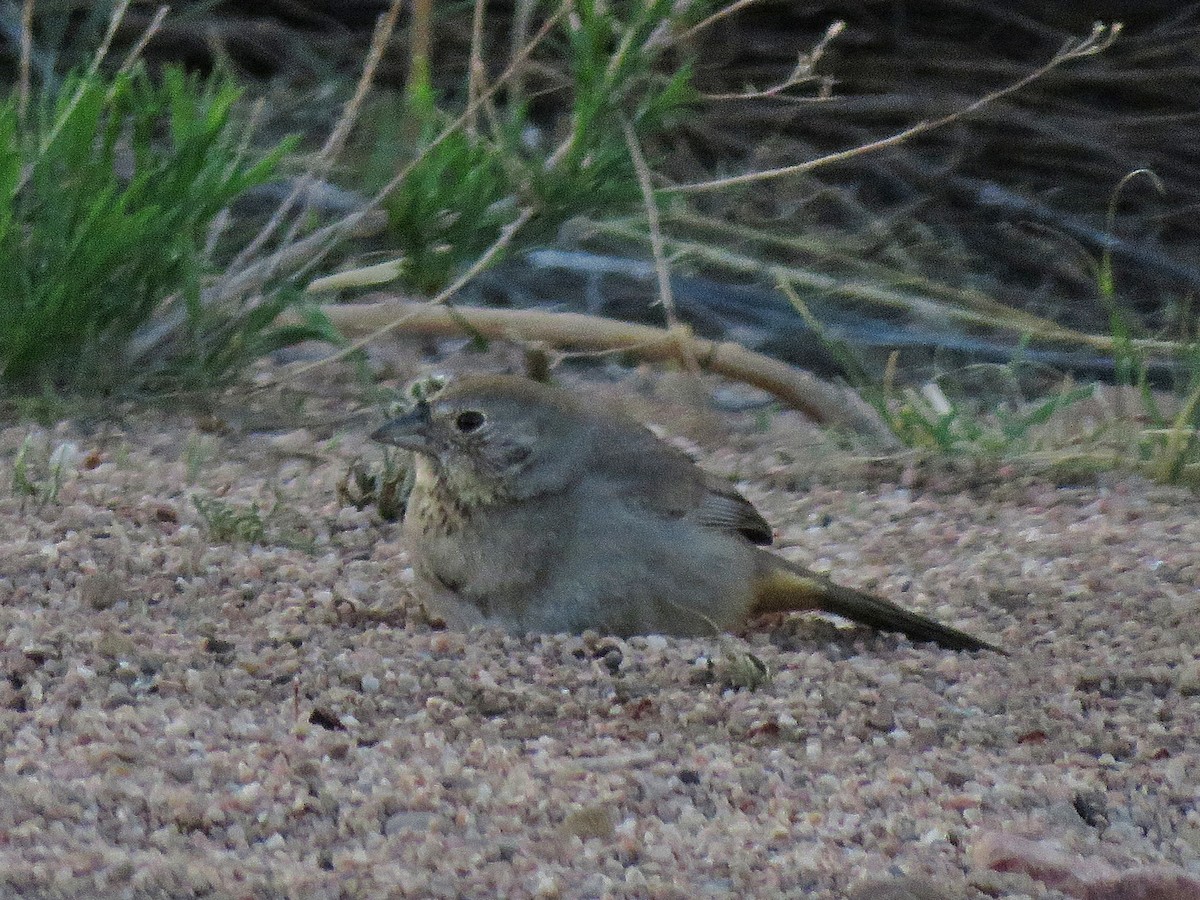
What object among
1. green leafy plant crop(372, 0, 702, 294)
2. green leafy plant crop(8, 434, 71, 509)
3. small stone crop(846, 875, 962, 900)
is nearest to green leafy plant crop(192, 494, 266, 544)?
green leafy plant crop(8, 434, 71, 509)

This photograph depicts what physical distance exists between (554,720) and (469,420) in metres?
0.87

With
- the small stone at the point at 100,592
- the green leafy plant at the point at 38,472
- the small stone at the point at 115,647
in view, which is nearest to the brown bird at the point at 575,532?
the small stone at the point at 100,592

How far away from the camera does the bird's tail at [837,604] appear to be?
3750 millimetres

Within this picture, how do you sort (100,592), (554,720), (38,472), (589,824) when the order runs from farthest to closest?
(38,472), (100,592), (554,720), (589,824)

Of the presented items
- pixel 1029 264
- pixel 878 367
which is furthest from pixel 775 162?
pixel 878 367

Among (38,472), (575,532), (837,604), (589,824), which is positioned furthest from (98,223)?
(589,824)

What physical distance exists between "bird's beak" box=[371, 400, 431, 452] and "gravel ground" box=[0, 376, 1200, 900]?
30 centimetres

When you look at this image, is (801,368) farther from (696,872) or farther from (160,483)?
(696,872)

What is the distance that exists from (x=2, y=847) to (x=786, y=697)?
1337 mm

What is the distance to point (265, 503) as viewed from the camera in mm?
4395

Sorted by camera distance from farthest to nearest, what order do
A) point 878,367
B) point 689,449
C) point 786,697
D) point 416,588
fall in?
point 878,367
point 689,449
point 416,588
point 786,697

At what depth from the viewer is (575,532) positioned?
3.72 meters

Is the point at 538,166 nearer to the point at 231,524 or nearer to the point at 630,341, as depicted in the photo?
the point at 630,341

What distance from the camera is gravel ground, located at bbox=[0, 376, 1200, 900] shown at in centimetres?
248
